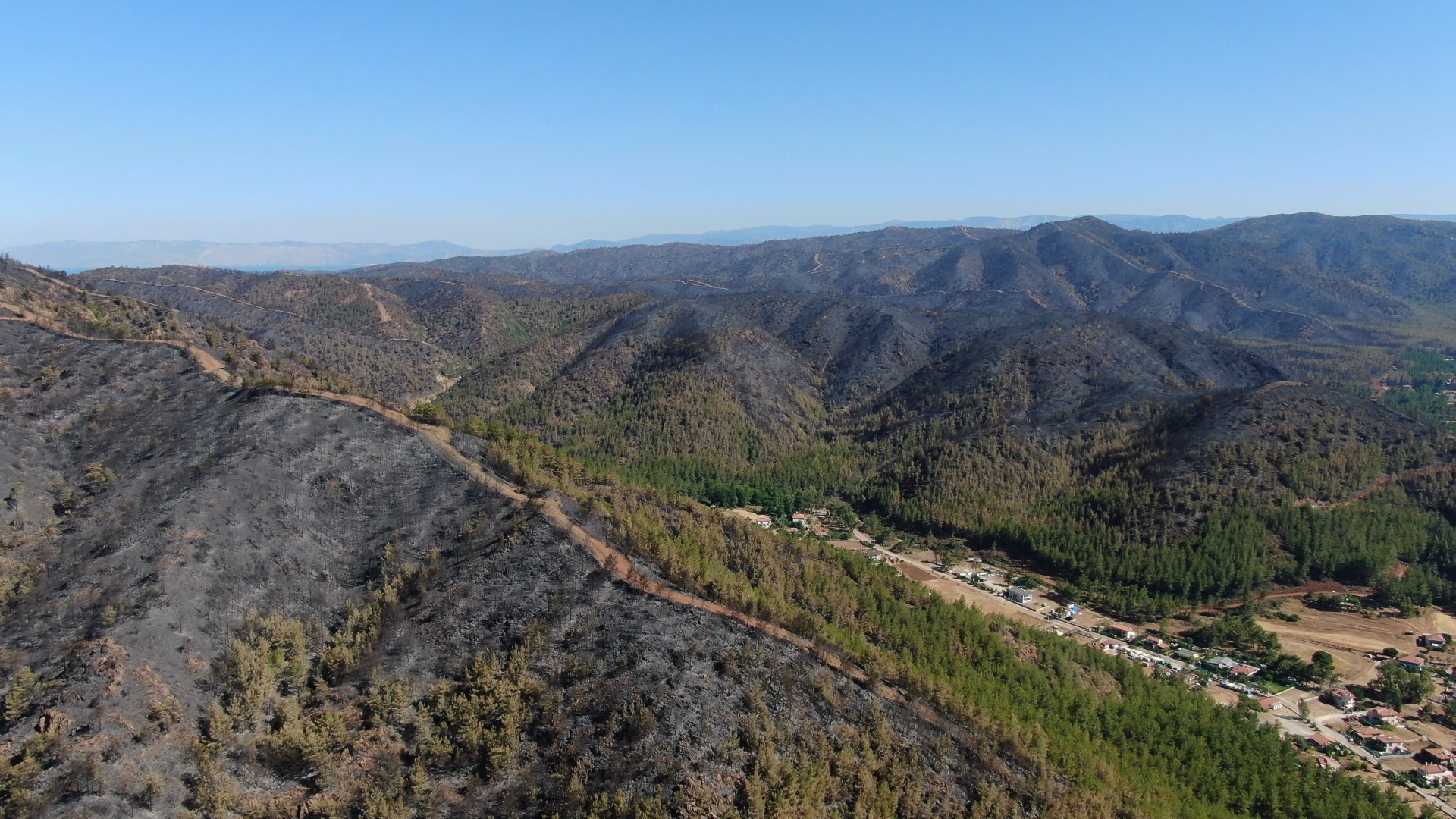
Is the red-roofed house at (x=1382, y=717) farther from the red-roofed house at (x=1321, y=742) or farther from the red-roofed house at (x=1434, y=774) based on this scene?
the red-roofed house at (x=1321, y=742)

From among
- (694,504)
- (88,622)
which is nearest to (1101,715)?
(694,504)

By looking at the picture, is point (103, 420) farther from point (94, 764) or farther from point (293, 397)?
point (94, 764)

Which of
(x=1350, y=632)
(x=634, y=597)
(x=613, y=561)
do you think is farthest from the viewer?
(x=1350, y=632)

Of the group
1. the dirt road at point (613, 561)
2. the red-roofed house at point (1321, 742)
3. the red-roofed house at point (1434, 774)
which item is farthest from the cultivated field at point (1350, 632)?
the dirt road at point (613, 561)

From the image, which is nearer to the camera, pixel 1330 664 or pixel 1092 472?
pixel 1330 664

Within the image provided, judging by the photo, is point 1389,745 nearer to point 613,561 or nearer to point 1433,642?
point 1433,642

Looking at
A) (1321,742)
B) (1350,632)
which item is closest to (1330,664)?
(1321,742)
